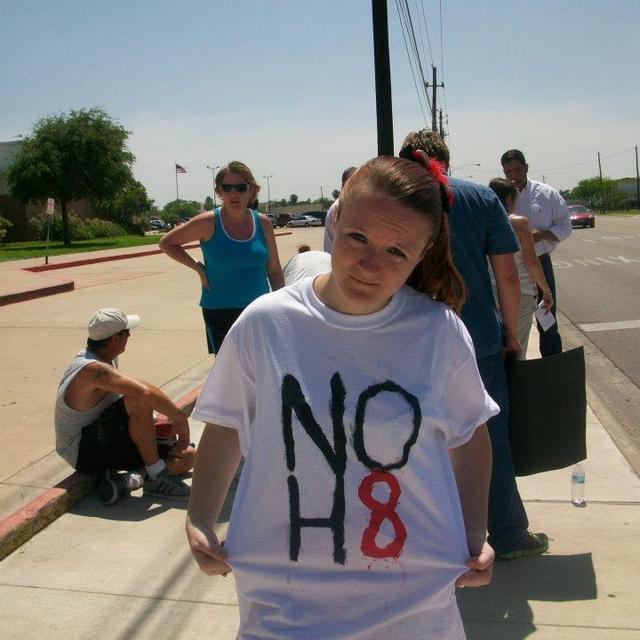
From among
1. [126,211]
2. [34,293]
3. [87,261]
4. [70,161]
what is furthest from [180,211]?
[34,293]

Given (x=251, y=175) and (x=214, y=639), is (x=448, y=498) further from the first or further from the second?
(x=251, y=175)

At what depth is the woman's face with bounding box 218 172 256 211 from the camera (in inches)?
189

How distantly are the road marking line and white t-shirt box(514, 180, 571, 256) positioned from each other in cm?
479

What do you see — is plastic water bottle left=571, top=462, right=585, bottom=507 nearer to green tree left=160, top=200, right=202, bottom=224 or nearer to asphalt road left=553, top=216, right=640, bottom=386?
asphalt road left=553, top=216, right=640, bottom=386

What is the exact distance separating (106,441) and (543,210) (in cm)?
378

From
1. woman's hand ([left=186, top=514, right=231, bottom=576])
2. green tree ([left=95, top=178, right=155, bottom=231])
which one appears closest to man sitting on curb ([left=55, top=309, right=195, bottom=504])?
woman's hand ([left=186, top=514, right=231, bottom=576])

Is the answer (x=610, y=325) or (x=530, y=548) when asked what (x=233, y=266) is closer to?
(x=530, y=548)

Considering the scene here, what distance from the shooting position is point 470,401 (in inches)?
A: 64.4

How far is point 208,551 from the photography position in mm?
1587

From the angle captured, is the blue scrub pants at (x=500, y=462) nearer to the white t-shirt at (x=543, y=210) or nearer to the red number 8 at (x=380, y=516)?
the red number 8 at (x=380, y=516)

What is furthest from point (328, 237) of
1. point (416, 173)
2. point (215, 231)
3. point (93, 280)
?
point (93, 280)

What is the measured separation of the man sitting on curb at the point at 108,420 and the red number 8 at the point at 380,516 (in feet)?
10.2

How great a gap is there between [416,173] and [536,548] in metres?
2.65

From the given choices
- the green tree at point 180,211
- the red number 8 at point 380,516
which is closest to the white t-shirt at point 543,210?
the red number 8 at point 380,516
